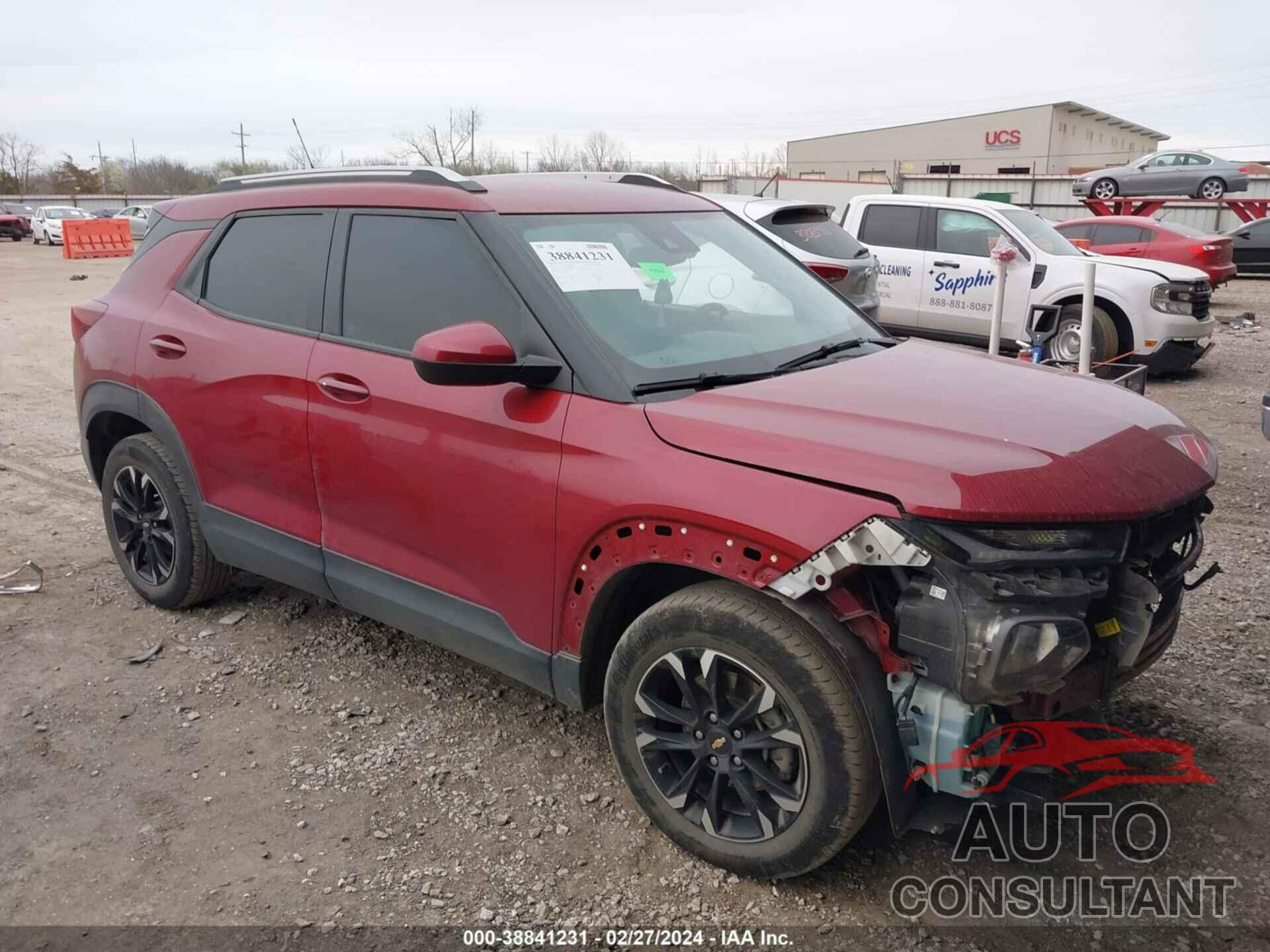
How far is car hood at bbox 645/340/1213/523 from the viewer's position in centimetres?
239

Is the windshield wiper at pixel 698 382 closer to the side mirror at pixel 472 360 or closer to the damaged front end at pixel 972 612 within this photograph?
the side mirror at pixel 472 360

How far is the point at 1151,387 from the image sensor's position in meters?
10.2

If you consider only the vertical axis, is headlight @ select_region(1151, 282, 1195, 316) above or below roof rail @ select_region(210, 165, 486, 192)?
below

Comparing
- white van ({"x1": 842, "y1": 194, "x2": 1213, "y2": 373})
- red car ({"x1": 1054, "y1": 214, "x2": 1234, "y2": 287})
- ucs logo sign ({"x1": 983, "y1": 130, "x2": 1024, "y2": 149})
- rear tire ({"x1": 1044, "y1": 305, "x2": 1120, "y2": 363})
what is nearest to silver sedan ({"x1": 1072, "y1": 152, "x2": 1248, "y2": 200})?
red car ({"x1": 1054, "y1": 214, "x2": 1234, "y2": 287})

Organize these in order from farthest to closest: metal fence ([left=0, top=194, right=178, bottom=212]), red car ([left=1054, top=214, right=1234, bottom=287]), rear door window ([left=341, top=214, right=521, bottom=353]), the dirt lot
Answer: metal fence ([left=0, top=194, right=178, bottom=212]) < red car ([left=1054, top=214, right=1234, bottom=287]) < rear door window ([left=341, top=214, right=521, bottom=353]) < the dirt lot

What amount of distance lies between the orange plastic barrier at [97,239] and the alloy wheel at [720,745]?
32.6 metres

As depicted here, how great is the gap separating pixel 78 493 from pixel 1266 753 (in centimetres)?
671

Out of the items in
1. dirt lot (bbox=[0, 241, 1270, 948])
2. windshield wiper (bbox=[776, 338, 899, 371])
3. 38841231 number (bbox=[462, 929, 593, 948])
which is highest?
windshield wiper (bbox=[776, 338, 899, 371])

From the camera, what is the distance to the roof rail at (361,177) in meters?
3.51

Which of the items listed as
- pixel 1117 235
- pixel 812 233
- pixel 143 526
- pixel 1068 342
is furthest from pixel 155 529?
pixel 1117 235

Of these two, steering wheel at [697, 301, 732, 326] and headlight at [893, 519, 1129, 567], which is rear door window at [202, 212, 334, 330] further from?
headlight at [893, 519, 1129, 567]

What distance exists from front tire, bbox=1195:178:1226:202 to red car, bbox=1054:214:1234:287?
15.0 meters

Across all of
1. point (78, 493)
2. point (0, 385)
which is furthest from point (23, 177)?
point (78, 493)

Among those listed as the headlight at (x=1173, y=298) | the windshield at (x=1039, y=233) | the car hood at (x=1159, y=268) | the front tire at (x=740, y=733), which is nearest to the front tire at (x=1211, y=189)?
the windshield at (x=1039, y=233)
